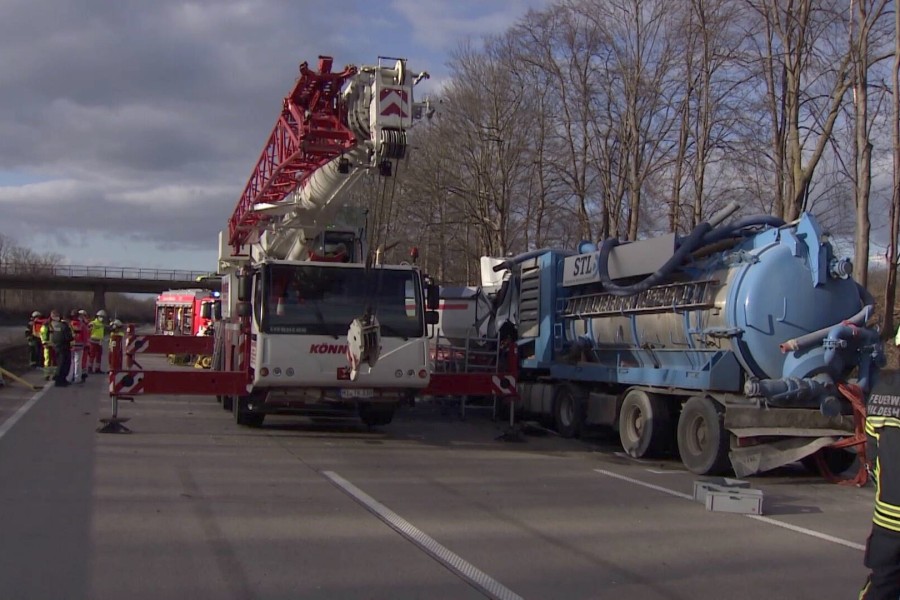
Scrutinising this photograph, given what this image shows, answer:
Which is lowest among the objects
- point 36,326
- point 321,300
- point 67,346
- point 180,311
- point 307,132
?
point 67,346

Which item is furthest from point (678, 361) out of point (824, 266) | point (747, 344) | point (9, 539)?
point (9, 539)

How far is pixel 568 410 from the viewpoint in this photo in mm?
15641

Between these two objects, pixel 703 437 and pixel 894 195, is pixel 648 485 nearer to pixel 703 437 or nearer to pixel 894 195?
pixel 703 437

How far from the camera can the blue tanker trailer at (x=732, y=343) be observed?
1088cm

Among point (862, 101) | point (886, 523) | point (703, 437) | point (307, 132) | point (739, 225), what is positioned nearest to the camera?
point (886, 523)

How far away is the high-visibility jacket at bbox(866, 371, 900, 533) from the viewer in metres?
4.29

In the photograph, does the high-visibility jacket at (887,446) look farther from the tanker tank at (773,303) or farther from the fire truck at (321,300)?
the fire truck at (321,300)

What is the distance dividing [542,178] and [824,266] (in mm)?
22245

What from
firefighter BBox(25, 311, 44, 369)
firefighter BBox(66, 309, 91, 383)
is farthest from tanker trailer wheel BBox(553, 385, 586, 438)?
firefighter BBox(25, 311, 44, 369)

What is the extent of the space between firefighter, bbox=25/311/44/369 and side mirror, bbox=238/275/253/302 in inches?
594

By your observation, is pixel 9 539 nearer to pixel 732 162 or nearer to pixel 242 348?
pixel 242 348

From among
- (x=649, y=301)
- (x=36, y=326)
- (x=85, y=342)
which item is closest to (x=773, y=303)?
(x=649, y=301)

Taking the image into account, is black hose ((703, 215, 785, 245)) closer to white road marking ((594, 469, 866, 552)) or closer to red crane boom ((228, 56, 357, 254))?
white road marking ((594, 469, 866, 552))

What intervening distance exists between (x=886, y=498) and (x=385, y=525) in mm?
4538
